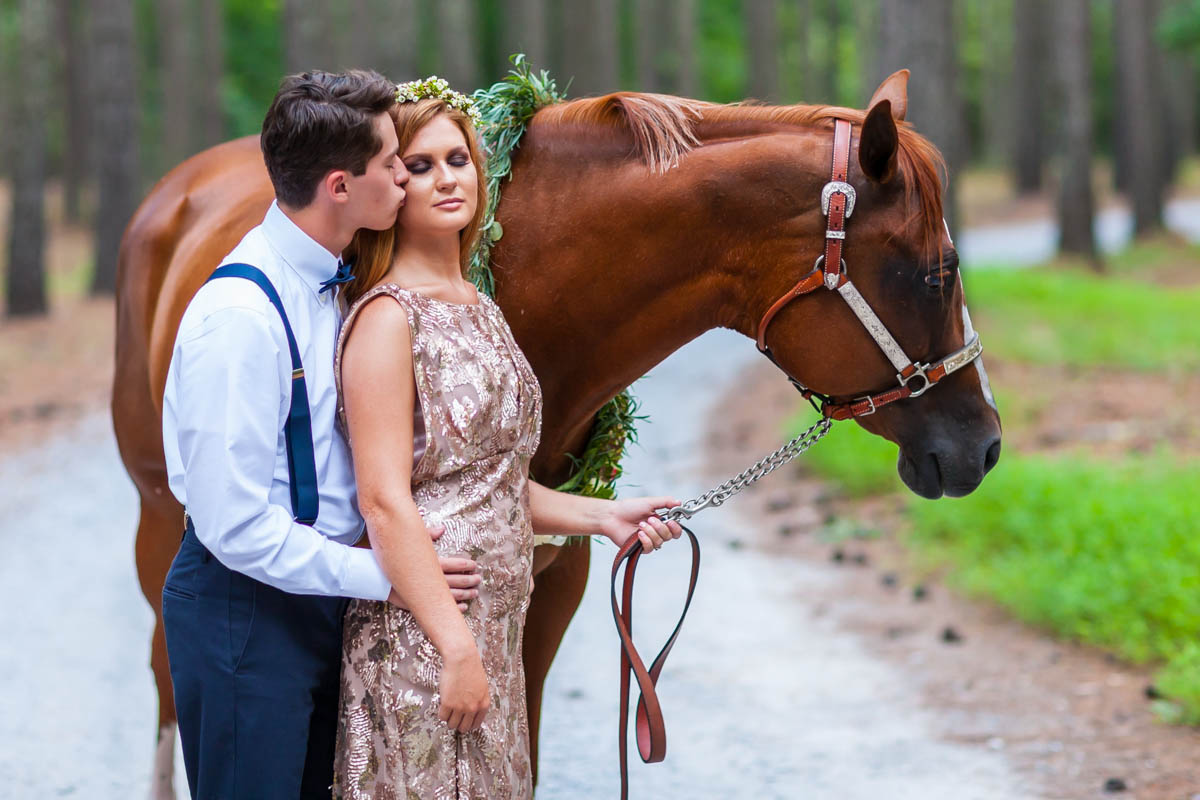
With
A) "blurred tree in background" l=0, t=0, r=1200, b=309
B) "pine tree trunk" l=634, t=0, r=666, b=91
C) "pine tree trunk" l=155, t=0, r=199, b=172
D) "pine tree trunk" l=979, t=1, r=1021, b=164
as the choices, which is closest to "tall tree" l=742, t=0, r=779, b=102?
"blurred tree in background" l=0, t=0, r=1200, b=309

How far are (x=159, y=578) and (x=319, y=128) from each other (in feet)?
7.51

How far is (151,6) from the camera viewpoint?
97.8 feet

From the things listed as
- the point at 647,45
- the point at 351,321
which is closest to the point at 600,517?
the point at 351,321

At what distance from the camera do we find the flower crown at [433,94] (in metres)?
2.22

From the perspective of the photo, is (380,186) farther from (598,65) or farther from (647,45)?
(647,45)

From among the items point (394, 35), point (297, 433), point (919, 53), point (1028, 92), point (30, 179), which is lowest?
point (297, 433)

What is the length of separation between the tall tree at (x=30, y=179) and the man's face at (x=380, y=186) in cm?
1341

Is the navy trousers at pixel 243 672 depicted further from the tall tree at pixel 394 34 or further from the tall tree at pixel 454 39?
the tall tree at pixel 454 39

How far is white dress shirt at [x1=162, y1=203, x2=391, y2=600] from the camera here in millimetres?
1999

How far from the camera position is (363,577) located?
2092 millimetres

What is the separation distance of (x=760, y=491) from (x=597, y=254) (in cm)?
574

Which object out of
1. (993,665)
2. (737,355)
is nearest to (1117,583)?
(993,665)

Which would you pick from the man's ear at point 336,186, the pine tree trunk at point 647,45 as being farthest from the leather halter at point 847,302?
the pine tree trunk at point 647,45

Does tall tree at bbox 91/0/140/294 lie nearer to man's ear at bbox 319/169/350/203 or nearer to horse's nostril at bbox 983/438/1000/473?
man's ear at bbox 319/169/350/203
